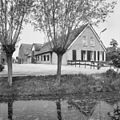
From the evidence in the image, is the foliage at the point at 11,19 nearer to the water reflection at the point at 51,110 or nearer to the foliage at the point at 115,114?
the water reflection at the point at 51,110

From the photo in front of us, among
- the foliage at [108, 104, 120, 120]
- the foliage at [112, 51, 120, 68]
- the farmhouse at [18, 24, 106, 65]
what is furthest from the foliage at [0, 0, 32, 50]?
the farmhouse at [18, 24, 106, 65]

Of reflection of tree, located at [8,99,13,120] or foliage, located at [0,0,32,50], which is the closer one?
reflection of tree, located at [8,99,13,120]

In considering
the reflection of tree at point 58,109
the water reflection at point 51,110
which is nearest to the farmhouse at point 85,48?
the reflection of tree at point 58,109

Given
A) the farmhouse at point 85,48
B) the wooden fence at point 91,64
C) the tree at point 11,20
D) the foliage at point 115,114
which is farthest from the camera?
the farmhouse at point 85,48

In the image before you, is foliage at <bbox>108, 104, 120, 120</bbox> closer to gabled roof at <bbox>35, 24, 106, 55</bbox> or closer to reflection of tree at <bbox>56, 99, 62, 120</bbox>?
reflection of tree at <bbox>56, 99, 62, 120</bbox>

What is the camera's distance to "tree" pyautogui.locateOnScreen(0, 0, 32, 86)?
388 inches

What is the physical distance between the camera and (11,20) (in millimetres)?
10031

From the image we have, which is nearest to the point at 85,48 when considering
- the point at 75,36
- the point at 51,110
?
the point at 75,36

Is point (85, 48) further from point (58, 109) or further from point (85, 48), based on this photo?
point (58, 109)

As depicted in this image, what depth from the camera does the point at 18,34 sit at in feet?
34.1

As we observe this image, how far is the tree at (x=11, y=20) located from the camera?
987cm

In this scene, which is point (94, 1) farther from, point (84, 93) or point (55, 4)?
point (84, 93)

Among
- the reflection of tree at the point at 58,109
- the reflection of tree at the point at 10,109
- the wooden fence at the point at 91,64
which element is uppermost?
the wooden fence at the point at 91,64

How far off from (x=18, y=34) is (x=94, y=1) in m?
5.17
